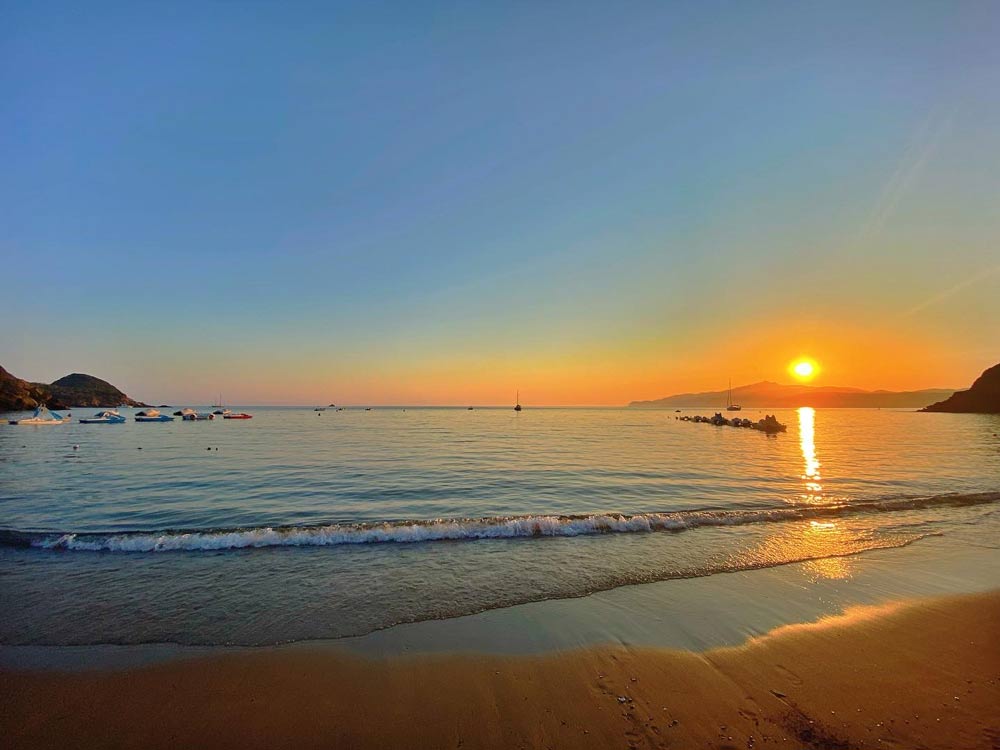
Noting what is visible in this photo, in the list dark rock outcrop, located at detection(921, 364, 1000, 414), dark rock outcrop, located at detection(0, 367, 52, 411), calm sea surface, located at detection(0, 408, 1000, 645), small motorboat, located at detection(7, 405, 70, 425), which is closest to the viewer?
calm sea surface, located at detection(0, 408, 1000, 645)

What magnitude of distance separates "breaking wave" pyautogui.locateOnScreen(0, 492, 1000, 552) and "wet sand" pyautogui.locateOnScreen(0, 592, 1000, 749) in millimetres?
6207

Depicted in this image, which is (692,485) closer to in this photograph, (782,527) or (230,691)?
(782,527)

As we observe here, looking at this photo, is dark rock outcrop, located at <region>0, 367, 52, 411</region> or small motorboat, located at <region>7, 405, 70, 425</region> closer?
small motorboat, located at <region>7, 405, 70, 425</region>

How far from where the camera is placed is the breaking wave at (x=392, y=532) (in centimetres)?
1201

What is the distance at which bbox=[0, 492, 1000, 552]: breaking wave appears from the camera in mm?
12008

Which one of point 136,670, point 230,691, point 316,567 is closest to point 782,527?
point 316,567

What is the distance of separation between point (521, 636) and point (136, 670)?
5.30 meters

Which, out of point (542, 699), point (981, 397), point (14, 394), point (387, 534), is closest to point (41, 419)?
point (14, 394)

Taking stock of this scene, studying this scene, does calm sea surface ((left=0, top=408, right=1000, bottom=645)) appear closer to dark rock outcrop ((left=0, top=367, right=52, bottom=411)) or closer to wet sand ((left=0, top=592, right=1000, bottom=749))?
wet sand ((left=0, top=592, right=1000, bottom=749))

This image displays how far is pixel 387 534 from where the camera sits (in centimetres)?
1274

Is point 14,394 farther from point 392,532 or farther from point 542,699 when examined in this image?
point 542,699

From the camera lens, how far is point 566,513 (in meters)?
15.6

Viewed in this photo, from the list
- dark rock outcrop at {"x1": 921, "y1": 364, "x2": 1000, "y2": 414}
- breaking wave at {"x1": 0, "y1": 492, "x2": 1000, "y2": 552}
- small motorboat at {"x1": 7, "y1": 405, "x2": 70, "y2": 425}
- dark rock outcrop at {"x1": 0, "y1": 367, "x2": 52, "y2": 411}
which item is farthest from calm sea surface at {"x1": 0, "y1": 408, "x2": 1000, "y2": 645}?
dark rock outcrop at {"x1": 921, "y1": 364, "x2": 1000, "y2": 414}

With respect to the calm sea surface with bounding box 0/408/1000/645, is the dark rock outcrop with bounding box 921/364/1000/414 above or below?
above
